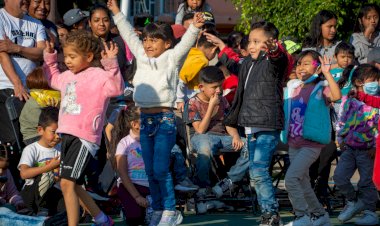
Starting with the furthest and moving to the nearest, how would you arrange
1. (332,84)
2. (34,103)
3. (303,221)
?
(34,103), (303,221), (332,84)

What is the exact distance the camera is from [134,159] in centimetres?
1044

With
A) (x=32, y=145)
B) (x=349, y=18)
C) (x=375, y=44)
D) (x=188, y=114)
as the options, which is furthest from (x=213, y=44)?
(x=349, y=18)

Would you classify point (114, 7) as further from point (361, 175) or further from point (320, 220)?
point (361, 175)

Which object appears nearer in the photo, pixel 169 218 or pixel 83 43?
pixel 83 43

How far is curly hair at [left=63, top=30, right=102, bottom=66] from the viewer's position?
28.7 ft

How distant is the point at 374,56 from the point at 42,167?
4.54 metres

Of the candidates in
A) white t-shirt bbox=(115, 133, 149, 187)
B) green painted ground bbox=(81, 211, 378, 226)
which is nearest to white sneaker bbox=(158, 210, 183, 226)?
green painted ground bbox=(81, 211, 378, 226)

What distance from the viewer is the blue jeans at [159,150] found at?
9.46m

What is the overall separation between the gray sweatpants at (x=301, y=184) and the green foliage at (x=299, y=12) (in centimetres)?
982

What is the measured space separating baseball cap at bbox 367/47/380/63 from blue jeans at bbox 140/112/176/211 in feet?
11.8

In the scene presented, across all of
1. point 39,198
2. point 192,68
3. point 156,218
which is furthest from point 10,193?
point 192,68

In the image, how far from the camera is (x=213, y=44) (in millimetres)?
12266

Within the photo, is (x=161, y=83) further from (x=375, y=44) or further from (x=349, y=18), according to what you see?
(x=349, y=18)

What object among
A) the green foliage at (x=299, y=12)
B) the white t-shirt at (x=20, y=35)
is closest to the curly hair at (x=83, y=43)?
the white t-shirt at (x=20, y=35)
